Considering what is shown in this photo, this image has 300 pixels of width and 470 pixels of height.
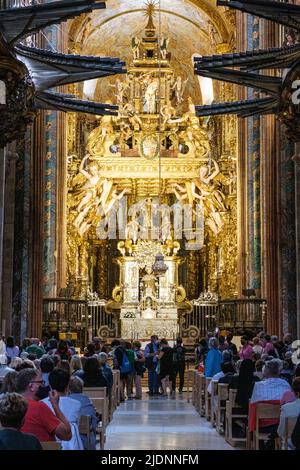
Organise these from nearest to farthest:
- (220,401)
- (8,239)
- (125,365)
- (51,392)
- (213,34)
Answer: (51,392) → (220,401) → (125,365) → (8,239) → (213,34)

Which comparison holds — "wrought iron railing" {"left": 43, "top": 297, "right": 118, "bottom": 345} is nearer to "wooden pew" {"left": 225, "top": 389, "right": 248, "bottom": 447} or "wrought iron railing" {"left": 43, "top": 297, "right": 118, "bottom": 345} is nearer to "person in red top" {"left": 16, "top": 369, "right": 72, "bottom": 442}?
"wooden pew" {"left": 225, "top": 389, "right": 248, "bottom": 447}

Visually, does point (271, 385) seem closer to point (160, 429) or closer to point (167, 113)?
point (160, 429)

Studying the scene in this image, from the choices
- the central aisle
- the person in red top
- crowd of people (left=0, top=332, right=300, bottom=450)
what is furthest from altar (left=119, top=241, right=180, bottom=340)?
the person in red top

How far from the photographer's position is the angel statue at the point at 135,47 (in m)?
40.6

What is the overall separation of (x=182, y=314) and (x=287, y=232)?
1405 centimetres

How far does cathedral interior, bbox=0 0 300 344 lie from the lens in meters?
26.4

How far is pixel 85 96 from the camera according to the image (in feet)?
141

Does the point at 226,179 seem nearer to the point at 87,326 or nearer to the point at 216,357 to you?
the point at 87,326

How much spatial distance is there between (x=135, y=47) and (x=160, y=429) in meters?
27.8

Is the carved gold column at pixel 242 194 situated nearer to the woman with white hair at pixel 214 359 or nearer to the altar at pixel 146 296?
the altar at pixel 146 296

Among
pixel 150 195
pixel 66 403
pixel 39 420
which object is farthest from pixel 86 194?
pixel 39 420

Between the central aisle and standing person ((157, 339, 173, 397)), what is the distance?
5.91ft

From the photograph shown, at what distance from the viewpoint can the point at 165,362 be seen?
2233 cm

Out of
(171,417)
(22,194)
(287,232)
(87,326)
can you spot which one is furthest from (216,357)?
(87,326)
